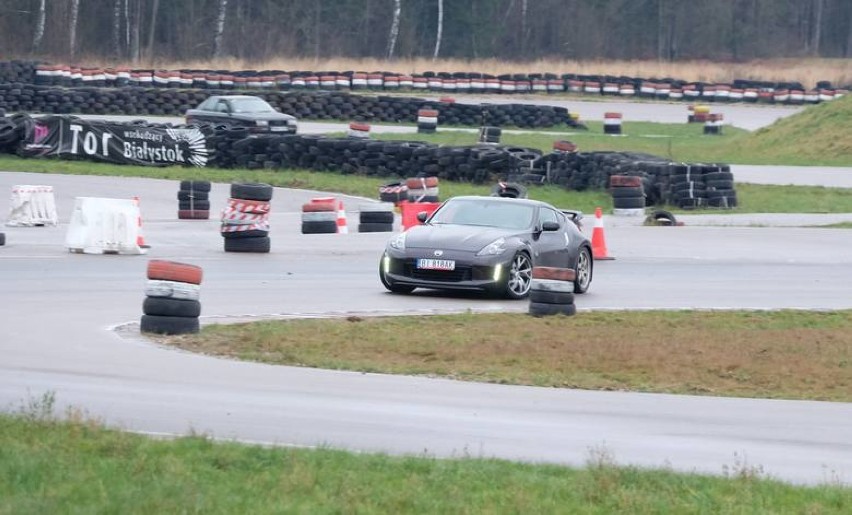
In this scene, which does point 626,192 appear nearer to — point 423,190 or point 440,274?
point 423,190

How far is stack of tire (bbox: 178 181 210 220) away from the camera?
84.5ft

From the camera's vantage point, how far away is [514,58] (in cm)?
9256

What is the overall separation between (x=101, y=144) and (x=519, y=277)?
19964 mm

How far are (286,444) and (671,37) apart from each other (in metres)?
94.9

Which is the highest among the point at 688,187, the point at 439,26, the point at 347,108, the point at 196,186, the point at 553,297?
the point at 439,26

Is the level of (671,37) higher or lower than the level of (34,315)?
higher

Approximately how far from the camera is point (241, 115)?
42.8m

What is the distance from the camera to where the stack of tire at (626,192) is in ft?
92.0

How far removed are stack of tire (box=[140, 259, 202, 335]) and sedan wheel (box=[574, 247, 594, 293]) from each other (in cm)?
644

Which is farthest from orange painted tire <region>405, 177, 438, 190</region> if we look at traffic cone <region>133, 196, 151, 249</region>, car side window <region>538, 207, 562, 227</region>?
car side window <region>538, 207, 562, 227</region>

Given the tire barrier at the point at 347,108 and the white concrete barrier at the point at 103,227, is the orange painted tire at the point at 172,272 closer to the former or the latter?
the white concrete barrier at the point at 103,227

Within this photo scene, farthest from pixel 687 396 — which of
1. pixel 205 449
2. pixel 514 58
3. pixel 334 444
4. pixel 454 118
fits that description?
pixel 514 58

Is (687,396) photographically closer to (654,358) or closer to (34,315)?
(654,358)

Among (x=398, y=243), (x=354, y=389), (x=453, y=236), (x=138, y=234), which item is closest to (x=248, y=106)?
(x=138, y=234)
